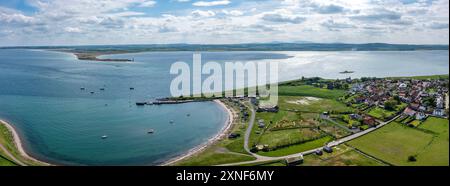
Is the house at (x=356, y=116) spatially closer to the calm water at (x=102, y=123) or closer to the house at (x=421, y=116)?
the house at (x=421, y=116)

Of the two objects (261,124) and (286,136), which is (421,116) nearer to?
(286,136)

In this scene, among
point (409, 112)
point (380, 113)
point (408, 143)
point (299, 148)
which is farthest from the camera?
point (380, 113)

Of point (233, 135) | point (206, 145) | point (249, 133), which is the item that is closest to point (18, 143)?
point (206, 145)

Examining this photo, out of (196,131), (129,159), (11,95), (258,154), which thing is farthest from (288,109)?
(11,95)

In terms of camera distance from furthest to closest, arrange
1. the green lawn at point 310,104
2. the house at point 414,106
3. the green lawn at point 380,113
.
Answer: the green lawn at point 310,104 < the house at point 414,106 < the green lawn at point 380,113

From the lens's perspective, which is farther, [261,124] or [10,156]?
[261,124]

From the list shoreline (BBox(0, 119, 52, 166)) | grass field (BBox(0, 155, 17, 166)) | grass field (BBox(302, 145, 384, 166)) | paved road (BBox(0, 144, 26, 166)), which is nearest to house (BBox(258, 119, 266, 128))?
grass field (BBox(302, 145, 384, 166))

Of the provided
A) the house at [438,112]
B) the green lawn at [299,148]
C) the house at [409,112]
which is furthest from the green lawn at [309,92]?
the green lawn at [299,148]
